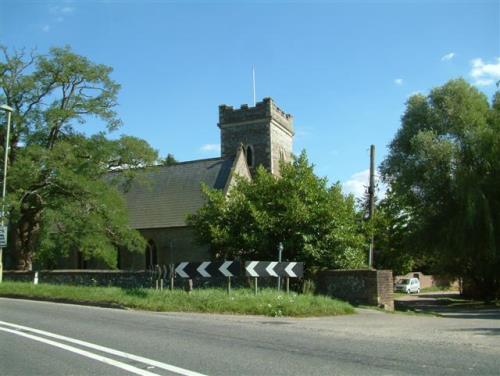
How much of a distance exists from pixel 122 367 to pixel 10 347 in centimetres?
272

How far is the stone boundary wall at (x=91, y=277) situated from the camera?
20719 millimetres

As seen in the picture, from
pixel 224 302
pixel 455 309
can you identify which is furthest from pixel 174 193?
pixel 224 302

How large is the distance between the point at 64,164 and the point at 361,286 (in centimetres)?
1649

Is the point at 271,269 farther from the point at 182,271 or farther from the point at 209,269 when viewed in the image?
the point at 182,271

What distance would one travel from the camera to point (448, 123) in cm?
3095

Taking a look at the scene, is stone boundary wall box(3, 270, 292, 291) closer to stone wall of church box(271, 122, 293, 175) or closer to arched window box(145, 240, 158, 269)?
arched window box(145, 240, 158, 269)

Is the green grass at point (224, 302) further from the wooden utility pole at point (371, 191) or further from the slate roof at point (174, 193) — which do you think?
the slate roof at point (174, 193)

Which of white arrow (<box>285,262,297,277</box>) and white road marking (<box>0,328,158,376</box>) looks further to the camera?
white arrow (<box>285,262,297,277</box>)

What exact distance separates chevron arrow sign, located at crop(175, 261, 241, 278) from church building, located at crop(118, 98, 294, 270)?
14007 mm

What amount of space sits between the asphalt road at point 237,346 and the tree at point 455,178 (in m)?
13.3

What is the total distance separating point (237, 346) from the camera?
9.24 m

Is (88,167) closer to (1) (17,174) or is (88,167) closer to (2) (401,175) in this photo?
(1) (17,174)

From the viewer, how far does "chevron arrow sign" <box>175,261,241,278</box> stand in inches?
661

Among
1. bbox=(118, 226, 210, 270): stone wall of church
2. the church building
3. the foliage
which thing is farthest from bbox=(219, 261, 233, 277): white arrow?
the foliage
